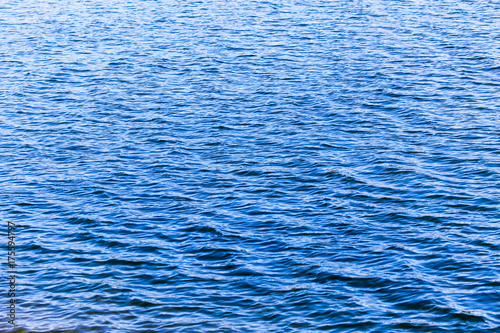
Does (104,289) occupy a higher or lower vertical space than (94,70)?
lower

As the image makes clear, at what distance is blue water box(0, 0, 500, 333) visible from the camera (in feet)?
69.3

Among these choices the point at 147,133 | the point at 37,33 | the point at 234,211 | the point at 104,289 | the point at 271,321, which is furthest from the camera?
the point at 37,33

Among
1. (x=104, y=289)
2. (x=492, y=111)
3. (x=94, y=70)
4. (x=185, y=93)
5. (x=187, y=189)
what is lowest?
(x=104, y=289)

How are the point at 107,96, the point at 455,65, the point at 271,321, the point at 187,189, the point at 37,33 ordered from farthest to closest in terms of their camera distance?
the point at 37,33 → the point at 455,65 → the point at 107,96 → the point at 187,189 → the point at 271,321

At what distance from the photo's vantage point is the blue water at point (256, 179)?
2111cm

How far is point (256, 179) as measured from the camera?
30.2m

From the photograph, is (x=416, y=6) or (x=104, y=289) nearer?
(x=104, y=289)

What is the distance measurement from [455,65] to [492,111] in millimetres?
8863

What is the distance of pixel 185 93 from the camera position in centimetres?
4222

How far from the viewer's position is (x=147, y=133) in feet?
118

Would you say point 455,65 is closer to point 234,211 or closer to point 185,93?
point 185,93

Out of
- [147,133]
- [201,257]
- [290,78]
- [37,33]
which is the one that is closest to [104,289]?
[201,257]

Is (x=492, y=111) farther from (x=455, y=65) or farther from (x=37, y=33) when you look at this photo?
(x=37, y=33)

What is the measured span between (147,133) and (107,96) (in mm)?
7242
